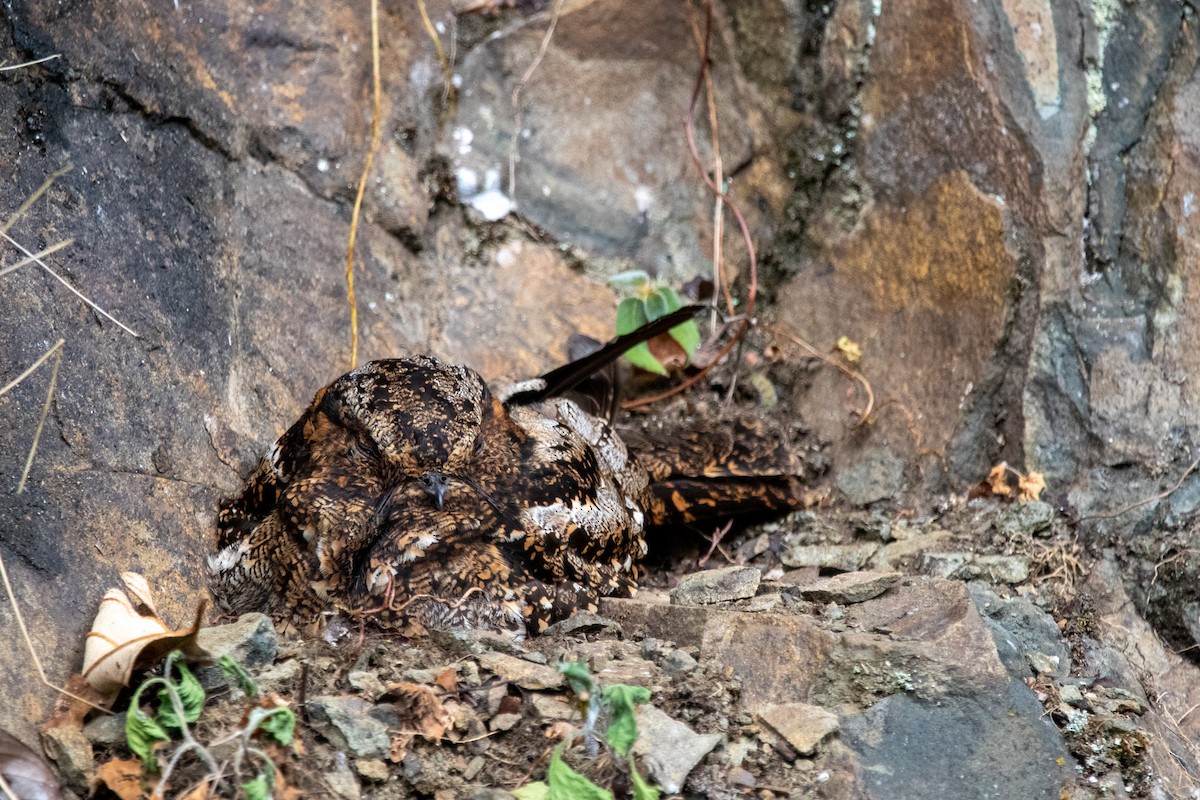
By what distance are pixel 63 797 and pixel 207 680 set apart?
365mm

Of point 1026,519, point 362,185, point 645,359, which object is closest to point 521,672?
point 1026,519

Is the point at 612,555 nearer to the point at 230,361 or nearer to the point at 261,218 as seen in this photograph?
the point at 230,361

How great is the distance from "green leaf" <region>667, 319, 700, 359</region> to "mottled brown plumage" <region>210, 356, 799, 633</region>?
642mm

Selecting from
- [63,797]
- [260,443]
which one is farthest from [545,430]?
[63,797]

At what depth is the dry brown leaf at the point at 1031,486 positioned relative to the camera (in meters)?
3.65

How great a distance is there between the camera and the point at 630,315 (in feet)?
14.5

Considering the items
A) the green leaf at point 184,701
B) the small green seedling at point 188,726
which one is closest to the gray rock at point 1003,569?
the small green seedling at point 188,726

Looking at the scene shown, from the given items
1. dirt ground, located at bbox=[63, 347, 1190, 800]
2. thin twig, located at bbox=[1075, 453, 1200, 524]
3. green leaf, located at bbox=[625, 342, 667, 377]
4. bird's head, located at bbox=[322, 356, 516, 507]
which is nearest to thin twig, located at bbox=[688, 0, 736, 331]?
green leaf, located at bbox=[625, 342, 667, 377]

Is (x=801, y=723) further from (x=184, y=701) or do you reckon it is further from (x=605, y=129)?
(x=605, y=129)

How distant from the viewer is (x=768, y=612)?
3.07 meters

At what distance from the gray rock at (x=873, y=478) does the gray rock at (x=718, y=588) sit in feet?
2.58

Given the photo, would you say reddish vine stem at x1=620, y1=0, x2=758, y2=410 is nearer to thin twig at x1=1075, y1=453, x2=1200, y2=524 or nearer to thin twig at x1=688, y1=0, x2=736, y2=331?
thin twig at x1=688, y1=0, x2=736, y2=331

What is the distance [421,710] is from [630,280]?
2249mm

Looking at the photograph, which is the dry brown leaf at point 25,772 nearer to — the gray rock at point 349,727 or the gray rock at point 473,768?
the gray rock at point 349,727
